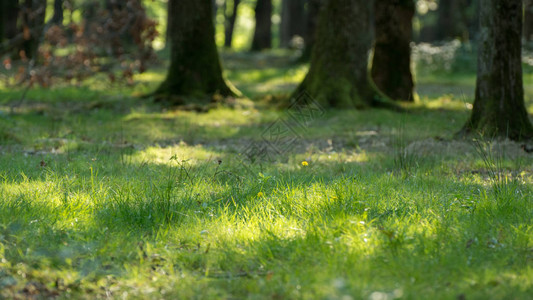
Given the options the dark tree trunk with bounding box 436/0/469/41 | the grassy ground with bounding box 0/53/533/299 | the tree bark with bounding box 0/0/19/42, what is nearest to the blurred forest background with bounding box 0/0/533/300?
the grassy ground with bounding box 0/53/533/299

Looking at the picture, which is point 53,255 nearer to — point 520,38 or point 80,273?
point 80,273

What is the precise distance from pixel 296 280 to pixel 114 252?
50.7 inches

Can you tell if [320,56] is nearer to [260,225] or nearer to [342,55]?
[342,55]

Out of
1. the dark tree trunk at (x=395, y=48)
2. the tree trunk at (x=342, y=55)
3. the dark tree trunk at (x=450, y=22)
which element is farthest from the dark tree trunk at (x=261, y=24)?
the tree trunk at (x=342, y=55)

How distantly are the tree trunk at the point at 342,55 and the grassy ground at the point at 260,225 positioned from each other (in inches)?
148

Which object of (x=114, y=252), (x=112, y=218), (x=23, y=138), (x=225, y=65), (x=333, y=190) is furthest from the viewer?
(x=225, y=65)

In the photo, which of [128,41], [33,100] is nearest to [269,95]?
[33,100]

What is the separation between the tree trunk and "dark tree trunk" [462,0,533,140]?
3.26m

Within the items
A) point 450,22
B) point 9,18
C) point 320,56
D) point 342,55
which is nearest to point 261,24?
point 450,22

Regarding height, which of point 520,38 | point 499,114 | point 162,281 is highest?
point 520,38

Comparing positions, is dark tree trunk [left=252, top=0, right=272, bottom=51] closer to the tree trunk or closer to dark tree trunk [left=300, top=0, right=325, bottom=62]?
dark tree trunk [left=300, top=0, right=325, bottom=62]

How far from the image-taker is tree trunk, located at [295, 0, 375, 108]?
35.4 ft

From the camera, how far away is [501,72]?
7785 millimetres

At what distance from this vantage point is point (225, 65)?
795 inches
